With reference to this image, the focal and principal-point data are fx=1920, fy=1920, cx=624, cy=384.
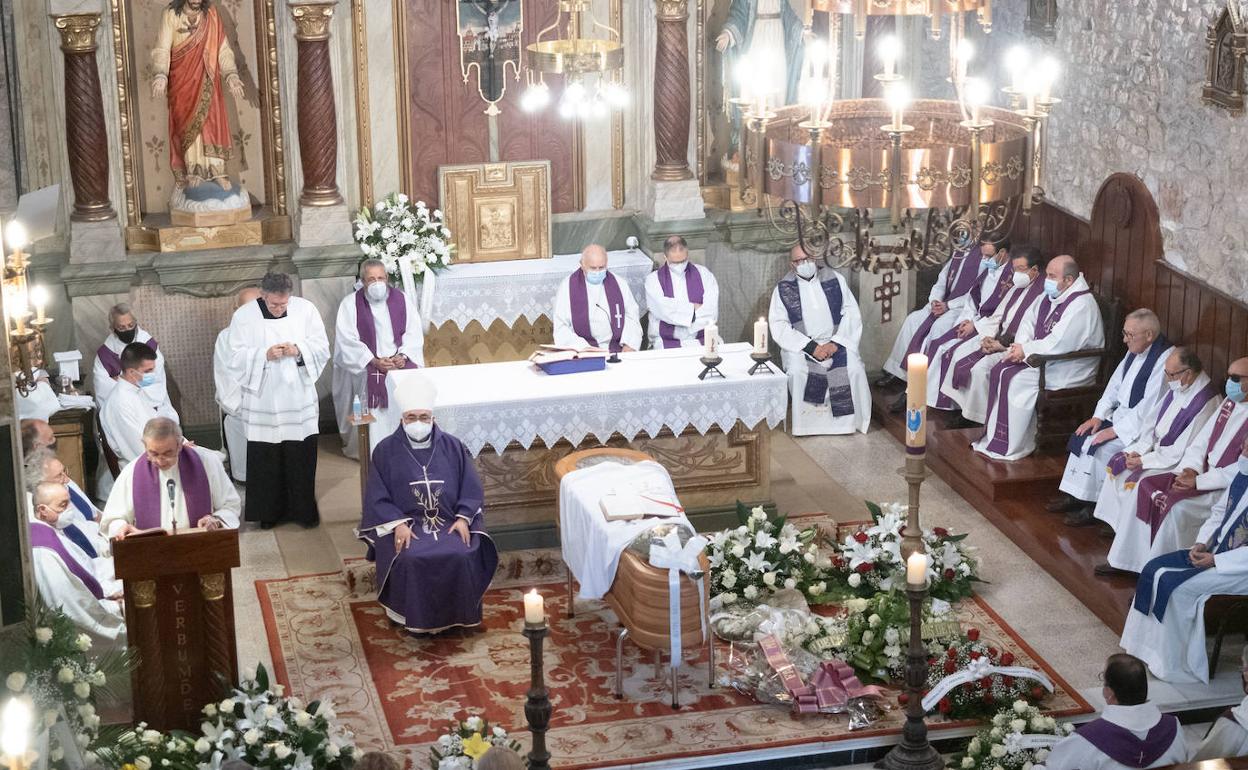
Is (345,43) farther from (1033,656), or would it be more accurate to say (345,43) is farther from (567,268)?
(1033,656)

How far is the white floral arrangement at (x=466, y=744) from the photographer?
8.90 meters

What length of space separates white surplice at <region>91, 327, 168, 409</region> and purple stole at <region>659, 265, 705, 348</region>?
3.69 m

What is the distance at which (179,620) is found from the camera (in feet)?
30.4

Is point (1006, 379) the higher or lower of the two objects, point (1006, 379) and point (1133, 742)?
the higher

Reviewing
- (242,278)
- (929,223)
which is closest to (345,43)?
(242,278)

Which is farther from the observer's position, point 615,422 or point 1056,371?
point 1056,371

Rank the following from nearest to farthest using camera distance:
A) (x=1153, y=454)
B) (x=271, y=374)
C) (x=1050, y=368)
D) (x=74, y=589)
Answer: (x=74, y=589) < (x=1153, y=454) < (x=271, y=374) < (x=1050, y=368)

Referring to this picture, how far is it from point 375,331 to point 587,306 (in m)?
1.56

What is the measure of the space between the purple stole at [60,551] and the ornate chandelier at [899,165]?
14.4 feet

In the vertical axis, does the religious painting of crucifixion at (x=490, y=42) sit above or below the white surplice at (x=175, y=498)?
above

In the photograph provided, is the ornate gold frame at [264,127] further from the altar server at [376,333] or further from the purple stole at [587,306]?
the purple stole at [587,306]

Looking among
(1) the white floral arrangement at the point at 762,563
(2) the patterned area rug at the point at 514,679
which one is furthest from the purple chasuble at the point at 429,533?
(1) the white floral arrangement at the point at 762,563

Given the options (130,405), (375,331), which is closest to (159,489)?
(130,405)

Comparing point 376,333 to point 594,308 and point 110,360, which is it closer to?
point 594,308
